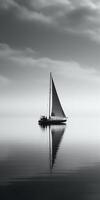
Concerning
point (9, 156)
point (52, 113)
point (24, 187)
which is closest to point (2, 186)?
→ point (24, 187)

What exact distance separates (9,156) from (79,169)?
14458 mm

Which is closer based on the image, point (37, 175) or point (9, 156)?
point (37, 175)

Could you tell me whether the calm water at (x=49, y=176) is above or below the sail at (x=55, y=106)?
below

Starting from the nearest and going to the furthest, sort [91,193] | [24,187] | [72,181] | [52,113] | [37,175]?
[91,193] < [24,187] < [72,181] < [37,175] < [52,113]

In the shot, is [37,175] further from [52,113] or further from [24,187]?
[52,113]

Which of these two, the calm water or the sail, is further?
the sail

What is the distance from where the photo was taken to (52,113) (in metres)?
125

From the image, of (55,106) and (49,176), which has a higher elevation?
(55,106)

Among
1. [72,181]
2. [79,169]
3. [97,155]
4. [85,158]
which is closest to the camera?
[72,181]

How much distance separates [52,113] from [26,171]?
88017 mm

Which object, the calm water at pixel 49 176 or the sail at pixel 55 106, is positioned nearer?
the calm water at pixel 49 176

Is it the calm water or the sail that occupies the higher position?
the sail

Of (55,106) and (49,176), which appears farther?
(55,106)

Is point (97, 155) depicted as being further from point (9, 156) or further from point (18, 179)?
point (18, 179)
